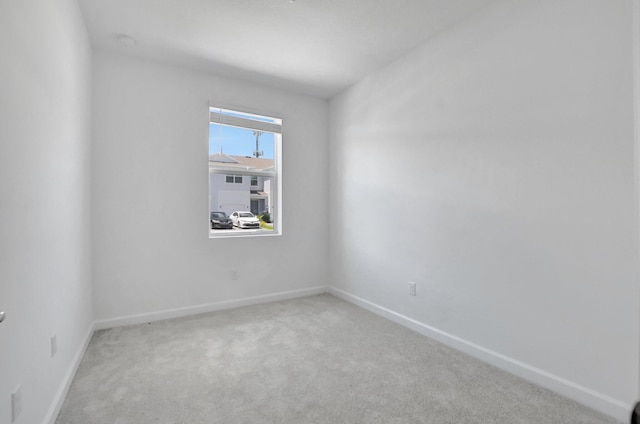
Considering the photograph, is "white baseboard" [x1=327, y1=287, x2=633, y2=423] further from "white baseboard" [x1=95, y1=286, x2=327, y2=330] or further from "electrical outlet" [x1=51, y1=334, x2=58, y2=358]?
"electrical outlet" [x1=51, y1=334, x2=58, y2=358]

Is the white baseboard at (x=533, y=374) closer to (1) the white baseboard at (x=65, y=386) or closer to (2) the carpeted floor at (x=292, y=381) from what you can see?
(2) the carpeted floor at (x=292, y=381)

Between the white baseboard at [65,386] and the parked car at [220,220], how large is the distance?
4.98ft

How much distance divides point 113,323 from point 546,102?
3969 mm

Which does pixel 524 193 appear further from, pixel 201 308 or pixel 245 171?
pixel 201 308

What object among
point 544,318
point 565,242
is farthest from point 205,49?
point 544,318

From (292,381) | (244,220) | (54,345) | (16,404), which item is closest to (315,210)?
(244,220)

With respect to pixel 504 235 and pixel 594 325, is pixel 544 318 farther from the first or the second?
pixel 504 235

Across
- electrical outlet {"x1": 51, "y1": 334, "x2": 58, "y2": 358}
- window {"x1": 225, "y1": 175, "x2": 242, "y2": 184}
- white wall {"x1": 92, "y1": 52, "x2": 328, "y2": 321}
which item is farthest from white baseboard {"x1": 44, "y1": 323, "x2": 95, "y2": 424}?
window {"x1": 225, "y1": 175, "x2": 242, "y2": 184}

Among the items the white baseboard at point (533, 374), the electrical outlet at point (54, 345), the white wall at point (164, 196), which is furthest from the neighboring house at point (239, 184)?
the white baseboard at point (533, 374)

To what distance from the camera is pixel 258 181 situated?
3.88 meters

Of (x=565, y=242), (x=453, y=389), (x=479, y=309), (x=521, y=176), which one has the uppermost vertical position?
(x=521, y=176)

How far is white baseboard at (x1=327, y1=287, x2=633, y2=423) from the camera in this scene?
1.70 metres

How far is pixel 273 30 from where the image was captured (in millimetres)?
2607

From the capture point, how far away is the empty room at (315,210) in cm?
166
